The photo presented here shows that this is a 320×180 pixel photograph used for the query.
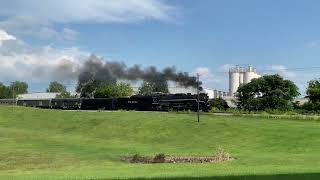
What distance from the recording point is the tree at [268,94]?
97312 mm

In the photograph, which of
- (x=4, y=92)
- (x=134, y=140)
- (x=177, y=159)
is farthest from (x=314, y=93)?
(x=4, y=92)

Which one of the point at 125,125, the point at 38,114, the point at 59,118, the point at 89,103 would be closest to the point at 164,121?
the point at 125,125

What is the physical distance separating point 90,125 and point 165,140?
12.0m

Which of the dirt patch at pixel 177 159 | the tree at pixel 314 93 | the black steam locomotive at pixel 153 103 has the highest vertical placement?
the tree at pixel 314 93

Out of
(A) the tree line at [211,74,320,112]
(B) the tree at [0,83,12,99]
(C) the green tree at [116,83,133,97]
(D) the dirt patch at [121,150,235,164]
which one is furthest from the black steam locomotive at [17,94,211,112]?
(B) the tree at [0,83,12,99]

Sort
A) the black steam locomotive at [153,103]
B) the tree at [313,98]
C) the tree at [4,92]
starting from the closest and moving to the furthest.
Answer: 1. the black steam locomotive at [153,103]
2. the tree at [313,98]
3. the tree at [4,92]

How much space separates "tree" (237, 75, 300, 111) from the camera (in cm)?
9731

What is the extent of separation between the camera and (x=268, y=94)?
102 meters

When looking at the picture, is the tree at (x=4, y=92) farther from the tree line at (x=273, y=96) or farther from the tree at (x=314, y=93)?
the tree at (x=314, y=93)

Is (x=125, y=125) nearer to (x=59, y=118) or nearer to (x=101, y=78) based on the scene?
(x=59, y=118)

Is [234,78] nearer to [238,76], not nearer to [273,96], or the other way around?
[238,76]

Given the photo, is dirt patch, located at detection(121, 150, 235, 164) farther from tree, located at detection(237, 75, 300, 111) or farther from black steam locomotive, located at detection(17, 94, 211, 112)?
tree, located at detection(237, 75, 300, 111)

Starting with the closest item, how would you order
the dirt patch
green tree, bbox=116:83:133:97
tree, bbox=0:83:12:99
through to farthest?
the dirt patch → green tree, bbox=116:83:133:97 → tree, bbox=0:83:12:99

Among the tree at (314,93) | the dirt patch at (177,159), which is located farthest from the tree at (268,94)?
the dirt patch at (177,159)
